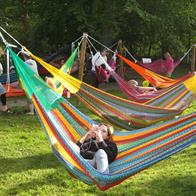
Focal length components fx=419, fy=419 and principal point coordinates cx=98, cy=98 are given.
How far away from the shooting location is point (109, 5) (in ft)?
34.7

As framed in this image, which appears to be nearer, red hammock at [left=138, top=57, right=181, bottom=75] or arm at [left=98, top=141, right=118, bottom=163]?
arm at [left=98, top=141, right=118, bottom=163]

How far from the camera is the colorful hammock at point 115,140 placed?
315 cm

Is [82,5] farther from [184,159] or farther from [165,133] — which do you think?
[165,133]

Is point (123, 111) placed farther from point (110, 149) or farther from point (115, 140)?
point (110, 149)

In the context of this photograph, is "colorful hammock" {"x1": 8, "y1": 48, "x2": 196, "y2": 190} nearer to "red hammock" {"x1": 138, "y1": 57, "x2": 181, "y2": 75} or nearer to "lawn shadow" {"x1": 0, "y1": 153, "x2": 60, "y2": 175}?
"lawn shadow" {"x1": 0, "y1": 153, "x2": 60, "y2": 175}

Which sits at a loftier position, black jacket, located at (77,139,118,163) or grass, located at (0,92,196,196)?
black jacket, located at (77,139,118,163)

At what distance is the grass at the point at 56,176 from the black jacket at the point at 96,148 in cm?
28

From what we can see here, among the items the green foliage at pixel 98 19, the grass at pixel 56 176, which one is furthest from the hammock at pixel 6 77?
the green foliage at pixel 98 19

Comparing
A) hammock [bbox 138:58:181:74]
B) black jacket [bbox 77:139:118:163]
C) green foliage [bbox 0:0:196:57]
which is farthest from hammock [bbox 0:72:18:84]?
black jacket [bbox 77:139:118:163]

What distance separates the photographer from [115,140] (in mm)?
4180

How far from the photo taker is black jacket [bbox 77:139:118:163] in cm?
370

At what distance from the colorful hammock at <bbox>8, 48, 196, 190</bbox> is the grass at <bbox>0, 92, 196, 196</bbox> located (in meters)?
0.33

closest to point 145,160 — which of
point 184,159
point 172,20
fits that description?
point 184,159

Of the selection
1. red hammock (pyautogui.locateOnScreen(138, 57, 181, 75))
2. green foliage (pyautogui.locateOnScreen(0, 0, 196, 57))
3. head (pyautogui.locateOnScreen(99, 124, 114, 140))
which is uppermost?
green foliage (pyautogui.locateOnScreen(0, 0, 196, 57))
